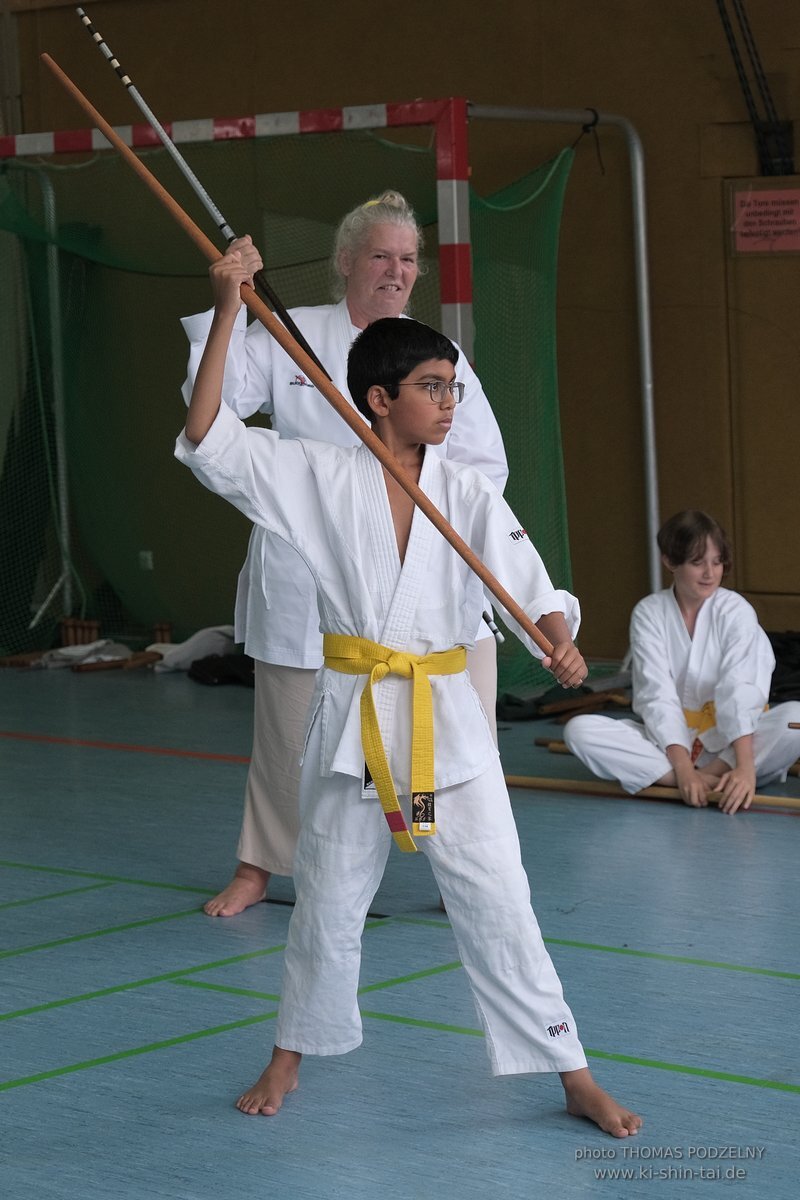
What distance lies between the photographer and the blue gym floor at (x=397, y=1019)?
7.97ft

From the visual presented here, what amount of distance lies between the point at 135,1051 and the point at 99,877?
1311mm

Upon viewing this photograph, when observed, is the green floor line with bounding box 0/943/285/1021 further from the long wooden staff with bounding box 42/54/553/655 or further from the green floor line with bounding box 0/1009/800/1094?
the long wooden staff with bounding box 42/54/553/655

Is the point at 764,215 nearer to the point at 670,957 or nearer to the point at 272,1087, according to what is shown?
the point at 670,957

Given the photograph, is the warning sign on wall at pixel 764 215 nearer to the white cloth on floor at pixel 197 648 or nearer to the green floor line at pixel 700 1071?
the white cloth on floor at pixel 197 648

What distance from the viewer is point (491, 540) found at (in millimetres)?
2549

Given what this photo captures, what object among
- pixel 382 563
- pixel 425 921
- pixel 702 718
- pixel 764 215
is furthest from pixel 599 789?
pixel 764 215

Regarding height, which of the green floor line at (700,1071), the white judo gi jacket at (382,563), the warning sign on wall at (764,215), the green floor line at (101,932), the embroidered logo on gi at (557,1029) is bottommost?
the green floor line at (700,1071)

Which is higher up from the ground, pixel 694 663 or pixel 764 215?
pixel 764 215

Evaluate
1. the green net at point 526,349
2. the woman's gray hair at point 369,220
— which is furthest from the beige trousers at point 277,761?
the green net at point 526,349

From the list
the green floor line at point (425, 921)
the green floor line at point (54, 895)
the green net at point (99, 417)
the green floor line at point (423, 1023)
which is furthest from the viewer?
the green net at point (99, 417)

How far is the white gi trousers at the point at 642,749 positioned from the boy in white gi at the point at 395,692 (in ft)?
7.70

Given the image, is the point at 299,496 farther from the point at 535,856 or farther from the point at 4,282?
the point at 4,282

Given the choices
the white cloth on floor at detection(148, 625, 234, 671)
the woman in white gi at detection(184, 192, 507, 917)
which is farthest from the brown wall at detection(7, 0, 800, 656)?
the woman in white gi at detection(184, 192, 507, 917)

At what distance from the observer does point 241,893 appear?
152 inches
